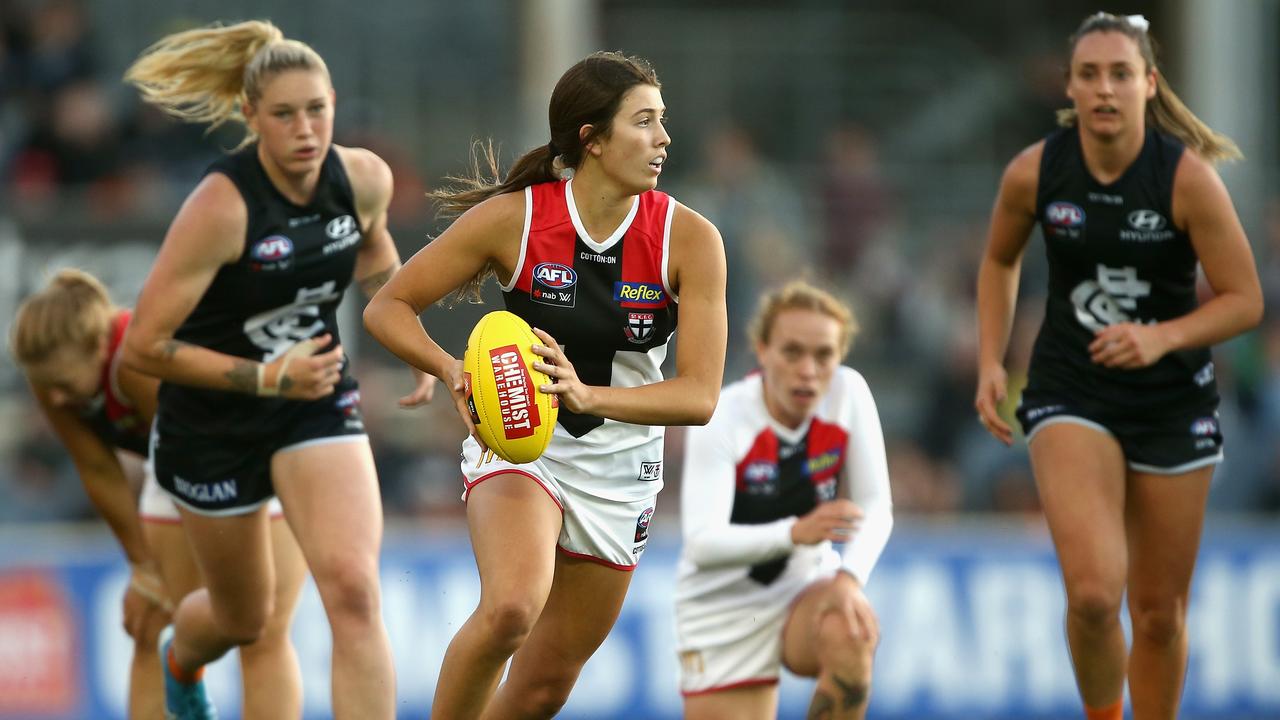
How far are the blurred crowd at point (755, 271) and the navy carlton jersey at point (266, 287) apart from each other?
5726mm

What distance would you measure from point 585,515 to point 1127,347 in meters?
1.88

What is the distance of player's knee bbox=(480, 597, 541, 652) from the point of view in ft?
14.9

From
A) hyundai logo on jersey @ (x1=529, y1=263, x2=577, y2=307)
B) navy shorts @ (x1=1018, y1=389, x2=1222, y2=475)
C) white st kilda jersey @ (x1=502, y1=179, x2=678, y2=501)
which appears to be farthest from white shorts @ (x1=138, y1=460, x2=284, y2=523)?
navy shorts @ (x1=1018, y1=389, x2=1222, y2=475)

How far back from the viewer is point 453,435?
461 inches

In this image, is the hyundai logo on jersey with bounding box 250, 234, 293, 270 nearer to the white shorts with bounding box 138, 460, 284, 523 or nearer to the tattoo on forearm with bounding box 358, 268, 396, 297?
the tattoo on forearm with bounding box 358, 268, 396, 297

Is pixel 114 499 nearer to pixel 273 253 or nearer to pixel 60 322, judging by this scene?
pixel 60 322

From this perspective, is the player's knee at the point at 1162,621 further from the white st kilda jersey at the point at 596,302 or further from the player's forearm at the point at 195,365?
the player's forearm at the point at 195,365

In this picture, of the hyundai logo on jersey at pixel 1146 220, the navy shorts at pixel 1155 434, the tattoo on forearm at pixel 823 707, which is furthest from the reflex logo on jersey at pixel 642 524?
the hyundai logo on jersey at pixel 1146 220

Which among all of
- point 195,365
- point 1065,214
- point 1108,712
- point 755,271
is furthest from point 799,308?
point 755,271

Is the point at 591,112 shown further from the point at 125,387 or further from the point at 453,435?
the point at 453,435

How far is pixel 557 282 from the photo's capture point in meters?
4.80

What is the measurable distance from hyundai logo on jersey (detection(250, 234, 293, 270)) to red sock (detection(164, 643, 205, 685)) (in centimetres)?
164

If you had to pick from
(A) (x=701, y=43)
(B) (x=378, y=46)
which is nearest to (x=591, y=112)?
(B) (x=378, y=46)

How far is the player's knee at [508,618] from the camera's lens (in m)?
4.55
